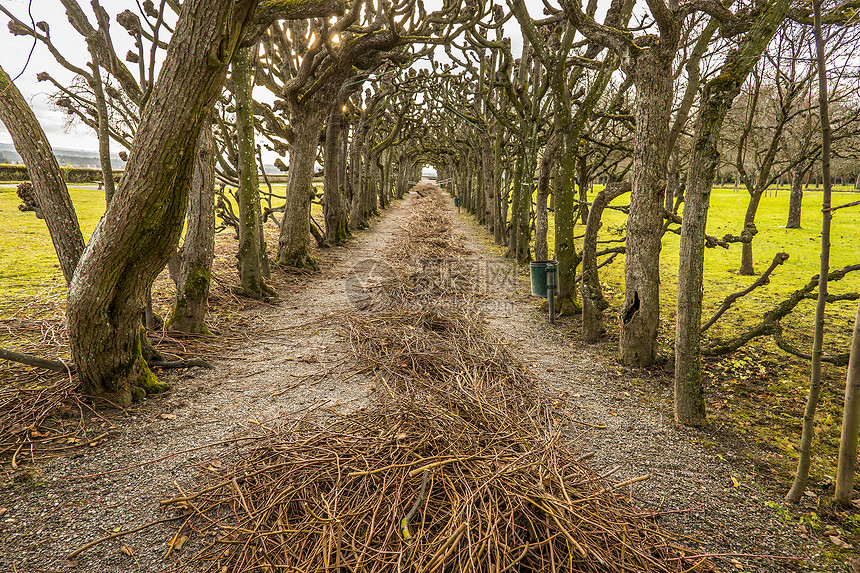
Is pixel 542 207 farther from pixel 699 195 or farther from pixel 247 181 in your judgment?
pixel 247 181

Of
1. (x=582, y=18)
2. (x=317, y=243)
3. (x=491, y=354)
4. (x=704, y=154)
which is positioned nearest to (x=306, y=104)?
(x=317, y=243)

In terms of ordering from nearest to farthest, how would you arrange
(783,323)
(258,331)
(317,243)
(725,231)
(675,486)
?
(675,486)
(258,331)
(783,323)
(317,243)
(725,231)

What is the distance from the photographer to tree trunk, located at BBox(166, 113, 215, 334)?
5547 mm

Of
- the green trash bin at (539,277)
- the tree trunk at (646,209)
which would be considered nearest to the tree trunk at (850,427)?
the tree trunk at (646,209)

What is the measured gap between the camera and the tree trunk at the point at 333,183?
13.0 m

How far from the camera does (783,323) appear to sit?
658cm

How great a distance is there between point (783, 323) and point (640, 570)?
650cm

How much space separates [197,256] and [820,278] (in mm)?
6417

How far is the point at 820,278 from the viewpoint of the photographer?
255 centimetres

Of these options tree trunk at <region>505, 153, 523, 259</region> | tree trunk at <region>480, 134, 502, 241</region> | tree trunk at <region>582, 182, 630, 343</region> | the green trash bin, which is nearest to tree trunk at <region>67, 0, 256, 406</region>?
tree trunk at <region>582, 182, 630, 343</region>

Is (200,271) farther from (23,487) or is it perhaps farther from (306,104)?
(306,104)

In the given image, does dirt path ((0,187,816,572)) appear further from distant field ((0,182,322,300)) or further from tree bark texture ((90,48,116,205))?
distant field ((0,182,322,300))

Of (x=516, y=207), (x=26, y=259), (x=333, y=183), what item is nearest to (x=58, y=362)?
(x=26, y=259)

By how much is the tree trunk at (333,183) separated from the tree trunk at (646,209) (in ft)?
33.1
